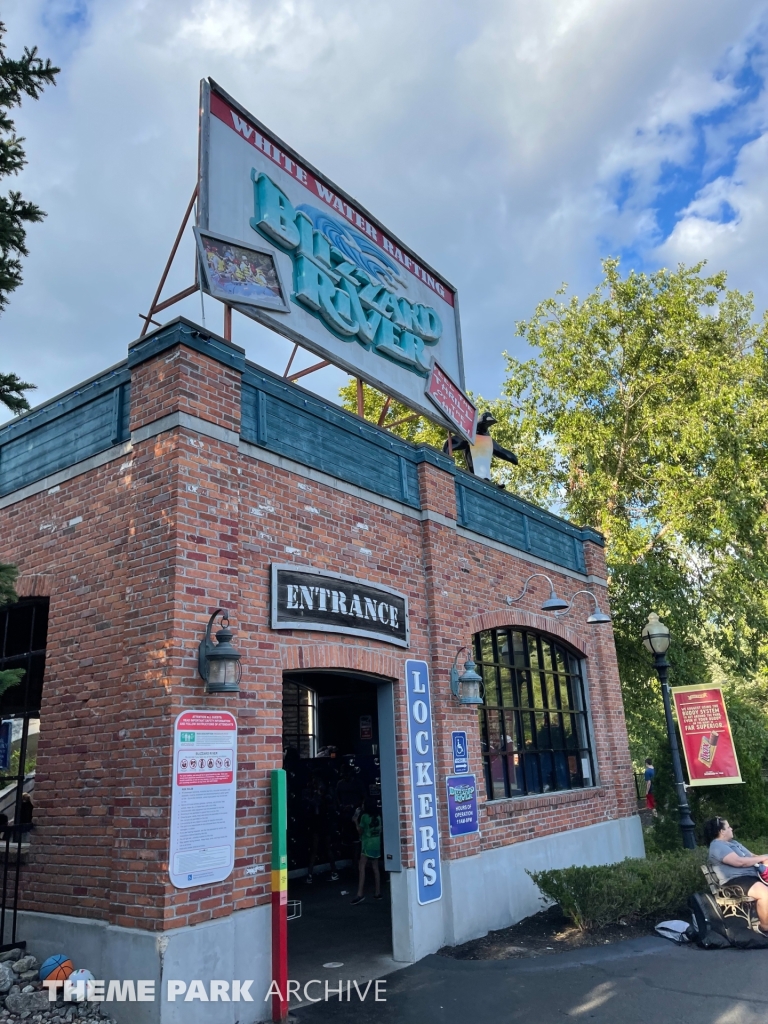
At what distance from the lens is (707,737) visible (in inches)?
450

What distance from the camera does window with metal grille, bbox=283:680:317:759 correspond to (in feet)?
41.8

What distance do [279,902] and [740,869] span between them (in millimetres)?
4686

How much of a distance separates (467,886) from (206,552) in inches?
193

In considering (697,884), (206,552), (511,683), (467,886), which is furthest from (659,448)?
(206,552)

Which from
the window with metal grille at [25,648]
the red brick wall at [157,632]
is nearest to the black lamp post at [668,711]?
the red brick wall at [157,632]

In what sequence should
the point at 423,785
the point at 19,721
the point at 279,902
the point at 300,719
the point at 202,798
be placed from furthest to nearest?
1. the point at 300,719
2. the point at 423,785
3. the point at 19,721
4. the point at 279,902
5. the point at 202,798

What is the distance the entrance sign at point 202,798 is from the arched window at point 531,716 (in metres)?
4.37

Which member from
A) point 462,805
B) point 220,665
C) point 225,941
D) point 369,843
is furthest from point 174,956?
point 369,843

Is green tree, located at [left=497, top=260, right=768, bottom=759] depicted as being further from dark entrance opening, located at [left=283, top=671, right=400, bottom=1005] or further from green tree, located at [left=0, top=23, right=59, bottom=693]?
green tree, located at [left=0, top=23, right=59, bottom=693]

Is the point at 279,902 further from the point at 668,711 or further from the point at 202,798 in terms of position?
the point at 668,711

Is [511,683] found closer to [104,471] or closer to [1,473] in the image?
[104,471]

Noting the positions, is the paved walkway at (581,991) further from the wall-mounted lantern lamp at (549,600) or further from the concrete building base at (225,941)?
the wall-mounted lantern lamp at (549,600)

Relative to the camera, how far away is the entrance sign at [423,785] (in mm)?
7767

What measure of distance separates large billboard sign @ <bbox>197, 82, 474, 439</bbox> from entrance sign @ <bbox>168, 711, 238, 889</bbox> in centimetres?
442
